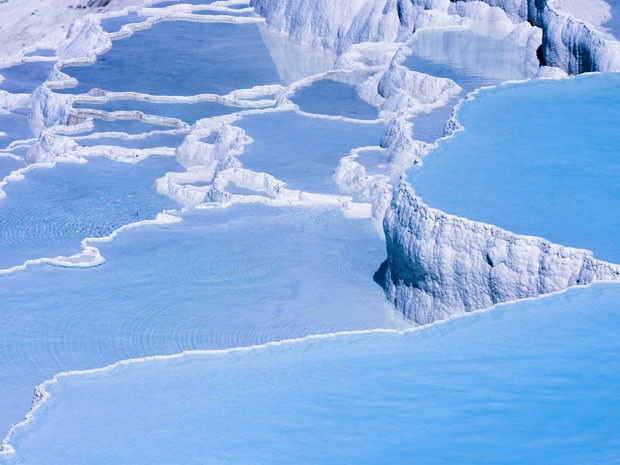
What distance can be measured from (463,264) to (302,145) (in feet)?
18.6

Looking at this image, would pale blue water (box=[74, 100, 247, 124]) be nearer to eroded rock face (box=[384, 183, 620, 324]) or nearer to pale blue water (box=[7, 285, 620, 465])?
eroded rock face (box=[384, 183, 620, 324])

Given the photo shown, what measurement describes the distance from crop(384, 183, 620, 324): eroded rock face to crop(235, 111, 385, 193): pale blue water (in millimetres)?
3381

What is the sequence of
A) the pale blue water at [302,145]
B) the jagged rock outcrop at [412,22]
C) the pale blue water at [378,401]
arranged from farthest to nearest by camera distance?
the jagged rock outcrop at [412,22], the pale blue water at [302,145], the pale blue water at [378,401]

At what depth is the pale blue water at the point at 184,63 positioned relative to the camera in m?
17.8

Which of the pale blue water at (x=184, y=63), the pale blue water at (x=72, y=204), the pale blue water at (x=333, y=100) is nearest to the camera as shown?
the pale blue water at (x=72, y=204)

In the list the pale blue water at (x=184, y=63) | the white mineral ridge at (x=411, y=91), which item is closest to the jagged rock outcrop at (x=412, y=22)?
the pale blue water at (x=184, y=63)

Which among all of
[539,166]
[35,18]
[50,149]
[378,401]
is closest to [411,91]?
[50,149]

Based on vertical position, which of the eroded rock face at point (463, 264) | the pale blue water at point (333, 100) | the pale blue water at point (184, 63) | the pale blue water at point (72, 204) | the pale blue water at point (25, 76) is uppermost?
the eroded rock face at point (463, 264)

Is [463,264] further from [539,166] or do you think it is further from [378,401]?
[378,401]

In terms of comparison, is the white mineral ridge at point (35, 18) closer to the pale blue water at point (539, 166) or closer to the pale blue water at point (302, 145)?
the pale blue water at point (302, 145)

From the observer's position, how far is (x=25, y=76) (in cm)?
2022

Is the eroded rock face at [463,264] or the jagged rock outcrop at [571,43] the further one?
the jagged rock outcrop at [571,43]

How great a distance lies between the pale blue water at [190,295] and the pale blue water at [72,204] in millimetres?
1289

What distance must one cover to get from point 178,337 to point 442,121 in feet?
16.4
